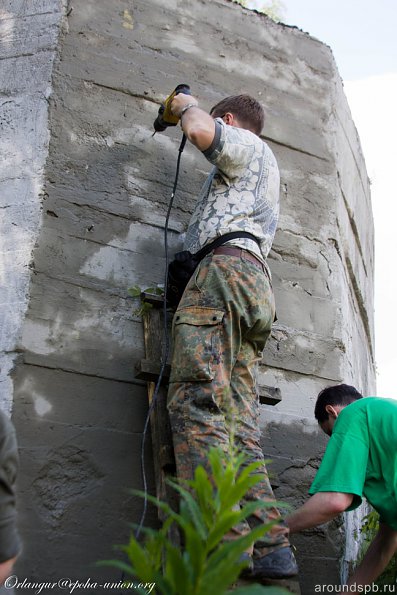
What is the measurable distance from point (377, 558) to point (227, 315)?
44.6 inches

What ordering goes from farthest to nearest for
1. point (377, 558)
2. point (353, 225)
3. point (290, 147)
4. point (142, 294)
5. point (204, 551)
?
point (353, 225), point (290, 147), point (142, 294), point (377, 558), point (204, 551)

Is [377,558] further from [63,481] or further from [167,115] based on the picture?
[167,115]

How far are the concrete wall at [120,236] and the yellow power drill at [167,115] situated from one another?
18cm

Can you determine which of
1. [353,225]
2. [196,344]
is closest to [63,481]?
[196,344]

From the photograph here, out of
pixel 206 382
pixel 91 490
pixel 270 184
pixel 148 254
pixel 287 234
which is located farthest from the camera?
pixel 287 234

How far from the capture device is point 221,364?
120 inches

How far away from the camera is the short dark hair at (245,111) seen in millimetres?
3713

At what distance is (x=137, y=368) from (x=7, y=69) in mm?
1678

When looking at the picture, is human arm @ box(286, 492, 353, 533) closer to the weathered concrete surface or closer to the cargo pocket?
the cargo pocket

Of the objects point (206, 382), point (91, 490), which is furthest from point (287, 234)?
point (91, 490)

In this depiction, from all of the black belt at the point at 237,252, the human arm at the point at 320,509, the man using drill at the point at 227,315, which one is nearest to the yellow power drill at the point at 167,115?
the man using drill at the point at 227,315

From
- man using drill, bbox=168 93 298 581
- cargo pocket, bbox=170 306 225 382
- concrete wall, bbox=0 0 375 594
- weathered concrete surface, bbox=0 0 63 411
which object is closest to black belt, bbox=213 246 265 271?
man using drill, bbox=168 93 298 581

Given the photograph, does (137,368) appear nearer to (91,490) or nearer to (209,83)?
(91,490)

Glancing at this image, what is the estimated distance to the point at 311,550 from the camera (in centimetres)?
358
